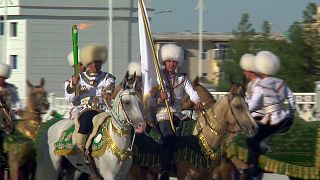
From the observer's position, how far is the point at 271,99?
1488 cm

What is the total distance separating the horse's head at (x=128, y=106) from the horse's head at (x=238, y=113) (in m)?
1.36

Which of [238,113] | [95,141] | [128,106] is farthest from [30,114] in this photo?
[238,113]

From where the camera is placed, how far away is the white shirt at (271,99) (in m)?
14.9

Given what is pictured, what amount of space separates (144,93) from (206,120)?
1.23 m

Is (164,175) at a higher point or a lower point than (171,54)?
lower

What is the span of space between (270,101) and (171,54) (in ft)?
5.78

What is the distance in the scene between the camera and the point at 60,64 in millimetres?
64750

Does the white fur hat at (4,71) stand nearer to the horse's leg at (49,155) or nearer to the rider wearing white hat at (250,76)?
the horse's leg at (49,155)

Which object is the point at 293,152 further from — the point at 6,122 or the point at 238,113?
the point at 6,122

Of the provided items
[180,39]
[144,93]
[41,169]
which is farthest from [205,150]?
[180,39]

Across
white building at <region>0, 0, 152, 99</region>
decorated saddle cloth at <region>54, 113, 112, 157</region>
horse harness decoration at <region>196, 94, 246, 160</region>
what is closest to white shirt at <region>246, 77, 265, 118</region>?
horse harness decoration at <region>196, 94, 246, 160</region>

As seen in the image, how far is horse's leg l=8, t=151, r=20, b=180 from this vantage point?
51.2 feet

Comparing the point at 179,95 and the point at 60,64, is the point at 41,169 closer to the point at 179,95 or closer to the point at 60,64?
the point at 179,95

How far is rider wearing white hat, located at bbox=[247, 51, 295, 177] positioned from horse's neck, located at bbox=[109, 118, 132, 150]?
1.64m
